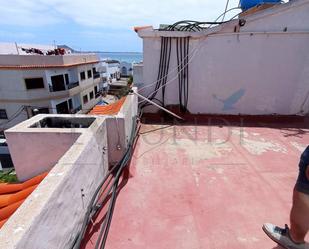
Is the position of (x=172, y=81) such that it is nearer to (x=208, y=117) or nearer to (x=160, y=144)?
(x=208, y=117)

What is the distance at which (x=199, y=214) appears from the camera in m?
2.35

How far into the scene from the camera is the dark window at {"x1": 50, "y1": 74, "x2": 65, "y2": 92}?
19.0m

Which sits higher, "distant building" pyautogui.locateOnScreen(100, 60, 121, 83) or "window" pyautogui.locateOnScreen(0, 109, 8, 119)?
"distant building" pyautogui.locateOnScreen(100, 60, 121, 83)

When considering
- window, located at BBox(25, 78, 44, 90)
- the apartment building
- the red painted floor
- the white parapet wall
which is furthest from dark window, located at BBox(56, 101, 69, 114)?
the white parapet wall

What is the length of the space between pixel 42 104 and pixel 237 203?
771 inches

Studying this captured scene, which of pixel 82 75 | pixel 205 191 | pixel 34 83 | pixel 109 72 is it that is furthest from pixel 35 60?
pixel 109 72

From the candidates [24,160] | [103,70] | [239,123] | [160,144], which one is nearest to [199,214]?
[160,144]

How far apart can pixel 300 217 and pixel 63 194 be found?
6.24ft

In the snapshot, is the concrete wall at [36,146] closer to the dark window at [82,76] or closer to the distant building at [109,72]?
the dark window at [82,76]

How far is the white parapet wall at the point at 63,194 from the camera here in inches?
47.2

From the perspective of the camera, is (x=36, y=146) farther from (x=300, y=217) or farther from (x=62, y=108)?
(x=62, y=108)

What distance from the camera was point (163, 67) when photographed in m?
5.15

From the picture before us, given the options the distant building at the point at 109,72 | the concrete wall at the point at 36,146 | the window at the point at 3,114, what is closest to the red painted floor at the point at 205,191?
the concrete wall at the point at 36,146

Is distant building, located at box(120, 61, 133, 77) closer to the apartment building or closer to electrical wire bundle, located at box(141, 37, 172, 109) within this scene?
the apartment building
